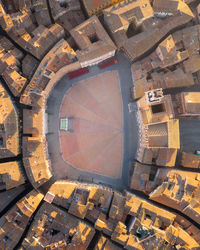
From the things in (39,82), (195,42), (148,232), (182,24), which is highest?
(182,24)

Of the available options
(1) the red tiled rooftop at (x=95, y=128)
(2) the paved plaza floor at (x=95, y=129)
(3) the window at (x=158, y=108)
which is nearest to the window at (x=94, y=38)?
(2) the paved plaza floor at (x=95, y=129)

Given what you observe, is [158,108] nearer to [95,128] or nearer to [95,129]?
[95,128]

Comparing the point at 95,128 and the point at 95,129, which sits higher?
the point at 95,128

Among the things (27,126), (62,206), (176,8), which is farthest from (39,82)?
(176,8)

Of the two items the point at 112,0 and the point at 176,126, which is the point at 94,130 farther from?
the point at 112,0

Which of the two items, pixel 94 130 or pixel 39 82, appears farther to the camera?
pixel 94 130

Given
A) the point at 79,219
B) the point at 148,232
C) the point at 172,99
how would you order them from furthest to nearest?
the point at 172,99 → the point at 79,219 → the point at 148,232

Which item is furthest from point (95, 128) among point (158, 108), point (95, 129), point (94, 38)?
point (94, 38)

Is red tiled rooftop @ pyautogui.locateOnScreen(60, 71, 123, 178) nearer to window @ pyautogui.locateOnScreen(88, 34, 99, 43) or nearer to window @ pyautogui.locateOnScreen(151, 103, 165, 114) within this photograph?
window @ pyautogui.locateOnScreen(151, 103, 165, 114)
